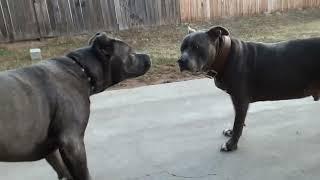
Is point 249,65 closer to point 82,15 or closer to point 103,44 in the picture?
point 103,44

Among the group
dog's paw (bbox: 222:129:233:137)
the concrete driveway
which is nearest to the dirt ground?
the concrete driveway

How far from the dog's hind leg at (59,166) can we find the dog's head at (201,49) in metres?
1.28

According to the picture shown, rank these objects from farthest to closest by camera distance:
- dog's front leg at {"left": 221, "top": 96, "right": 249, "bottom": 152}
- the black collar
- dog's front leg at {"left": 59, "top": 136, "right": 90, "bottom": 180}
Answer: dog's front leg at {"left": 221, "top": 96, "right": 249, "bottom": 152} → the black collar → dog's front leg at {"left": 59, "top": 136, "right": 90, "bottom": 180}

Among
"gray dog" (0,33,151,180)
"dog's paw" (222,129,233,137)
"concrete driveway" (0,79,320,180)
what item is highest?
"gray dog" (0,33,151,180)

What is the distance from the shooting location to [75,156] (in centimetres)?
338

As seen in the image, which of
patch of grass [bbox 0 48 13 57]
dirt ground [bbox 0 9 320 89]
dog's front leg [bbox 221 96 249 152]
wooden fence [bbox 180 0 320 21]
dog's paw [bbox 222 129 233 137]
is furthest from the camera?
wooden fence [bbox 180 0 320 21]

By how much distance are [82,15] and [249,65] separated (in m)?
6.58

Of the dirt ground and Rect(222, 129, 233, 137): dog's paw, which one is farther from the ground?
Rect(222, 129, 233, 137): dog's paw

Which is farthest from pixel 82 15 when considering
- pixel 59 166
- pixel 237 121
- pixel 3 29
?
pixel 59 166

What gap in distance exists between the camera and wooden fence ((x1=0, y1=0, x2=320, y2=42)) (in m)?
10.1

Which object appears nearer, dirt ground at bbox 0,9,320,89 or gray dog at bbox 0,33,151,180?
gray dog at bbox 0,33,151,180

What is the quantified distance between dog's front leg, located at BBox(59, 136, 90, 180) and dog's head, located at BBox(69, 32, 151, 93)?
458 mm

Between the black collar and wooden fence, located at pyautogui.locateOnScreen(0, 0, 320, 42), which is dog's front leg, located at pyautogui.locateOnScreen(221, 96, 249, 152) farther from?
wooden fence, located at pyautogui.locateOnScreen(0, 0, 320, 42)

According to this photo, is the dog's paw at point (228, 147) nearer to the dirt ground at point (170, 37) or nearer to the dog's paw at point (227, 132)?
the dog's paw at point (227, 132)
